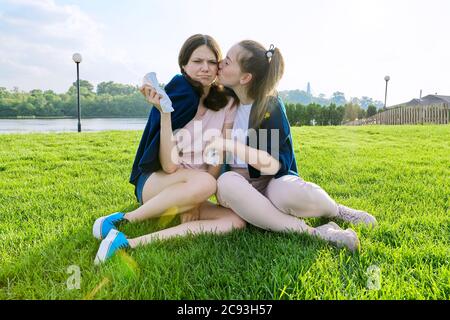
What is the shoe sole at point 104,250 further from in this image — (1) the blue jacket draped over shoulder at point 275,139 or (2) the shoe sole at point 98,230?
(1) the blue jacket draped over shoulder at point 275,139

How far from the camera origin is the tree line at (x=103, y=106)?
13680mm

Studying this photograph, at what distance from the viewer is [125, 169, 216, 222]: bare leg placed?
82.1 inches

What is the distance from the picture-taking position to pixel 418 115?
47.4 ft

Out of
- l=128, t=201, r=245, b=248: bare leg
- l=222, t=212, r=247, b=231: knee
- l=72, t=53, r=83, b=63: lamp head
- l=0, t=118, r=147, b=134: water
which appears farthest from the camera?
l=72, t=53, r=83, b=63: lamp head

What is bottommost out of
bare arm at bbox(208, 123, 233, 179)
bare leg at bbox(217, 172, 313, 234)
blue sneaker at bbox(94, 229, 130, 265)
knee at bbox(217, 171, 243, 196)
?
blue sneaker at bbox(94, 229, 130, 265)

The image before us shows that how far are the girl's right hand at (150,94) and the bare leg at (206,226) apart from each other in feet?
2.27

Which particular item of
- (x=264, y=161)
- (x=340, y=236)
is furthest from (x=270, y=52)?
(x=340, y=236)

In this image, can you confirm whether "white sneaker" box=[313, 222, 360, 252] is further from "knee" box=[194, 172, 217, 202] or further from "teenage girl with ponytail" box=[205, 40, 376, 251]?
"knee" box=[194, 172, 217, 202]

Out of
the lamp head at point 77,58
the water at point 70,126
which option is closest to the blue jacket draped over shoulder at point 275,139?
the water at point 70,126

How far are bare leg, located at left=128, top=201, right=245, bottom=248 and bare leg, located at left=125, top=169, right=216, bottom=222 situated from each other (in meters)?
0.14

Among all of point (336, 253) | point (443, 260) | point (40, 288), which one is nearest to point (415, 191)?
point (443, 260)

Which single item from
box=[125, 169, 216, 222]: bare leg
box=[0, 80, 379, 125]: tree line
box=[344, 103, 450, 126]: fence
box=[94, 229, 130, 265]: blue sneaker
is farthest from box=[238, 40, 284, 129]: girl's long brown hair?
box=[344, 103, 450, 126]: fence

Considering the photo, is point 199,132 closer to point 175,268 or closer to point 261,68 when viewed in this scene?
point 261,68
